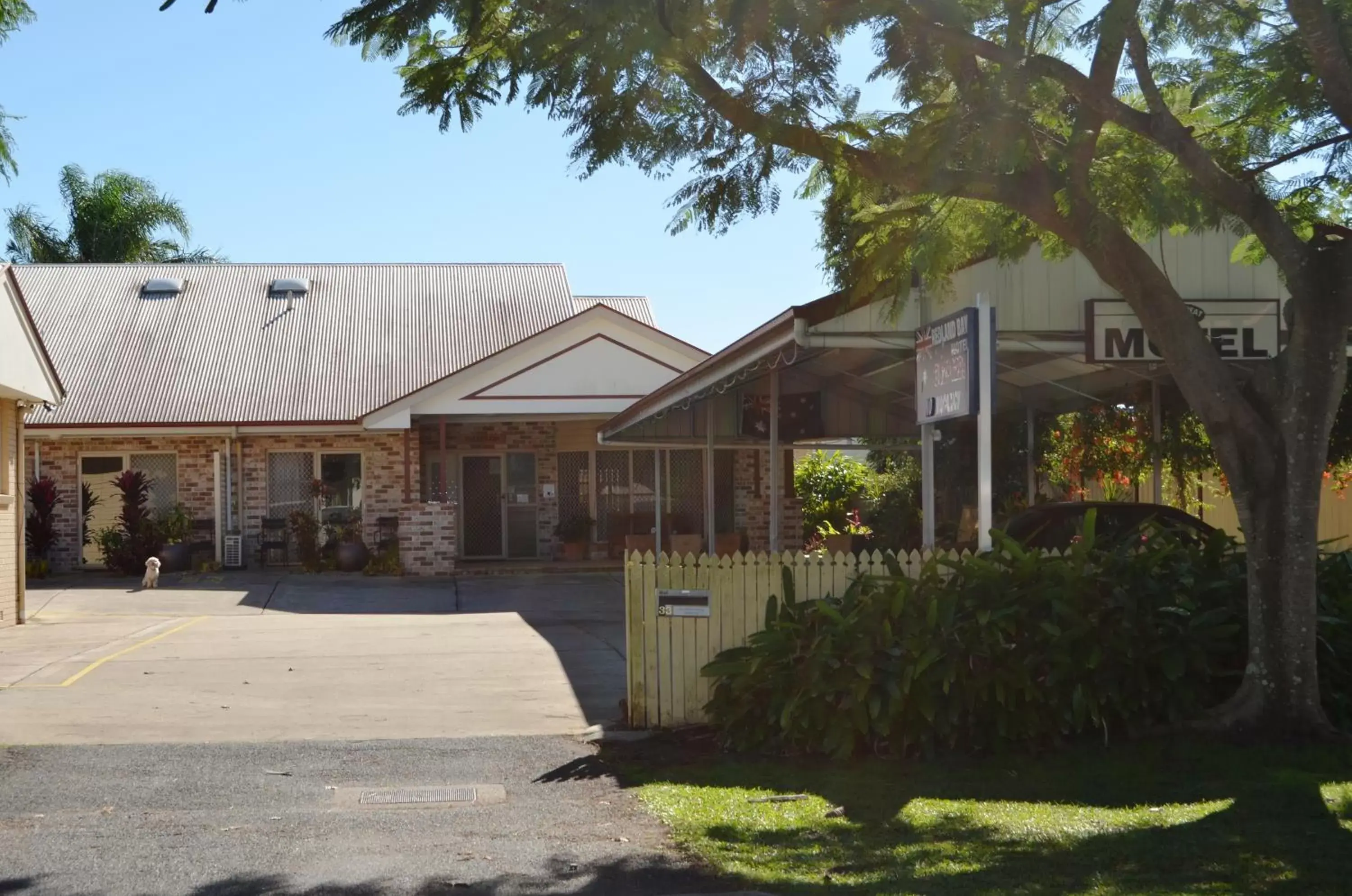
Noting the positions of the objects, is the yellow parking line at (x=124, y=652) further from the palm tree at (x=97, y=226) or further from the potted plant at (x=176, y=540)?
the palm tree at (x=97, y=226)

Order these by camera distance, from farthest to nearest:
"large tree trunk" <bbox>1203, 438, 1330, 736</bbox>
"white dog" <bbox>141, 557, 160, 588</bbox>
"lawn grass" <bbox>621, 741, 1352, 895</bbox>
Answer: "white dog" <bbox>141, 557, 160, 588</bbox> → "large tree trunk" <bbox>1203, 438, 1330, 736</bbox> → "lawn grass" <bbox>621, 741, 1352, 895</bbox>

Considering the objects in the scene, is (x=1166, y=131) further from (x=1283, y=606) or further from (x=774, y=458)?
(x=774, y=458)

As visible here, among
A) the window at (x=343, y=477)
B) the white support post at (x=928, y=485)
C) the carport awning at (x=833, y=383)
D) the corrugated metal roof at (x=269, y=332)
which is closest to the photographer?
the white support post at (x=928, y=485)

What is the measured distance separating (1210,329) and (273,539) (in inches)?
734

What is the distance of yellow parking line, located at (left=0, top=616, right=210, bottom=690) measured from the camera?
12.2 m

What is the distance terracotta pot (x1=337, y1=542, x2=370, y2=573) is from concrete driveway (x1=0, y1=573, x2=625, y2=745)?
2197mm

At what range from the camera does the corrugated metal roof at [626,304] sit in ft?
102

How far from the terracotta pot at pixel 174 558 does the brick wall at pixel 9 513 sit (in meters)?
6.05

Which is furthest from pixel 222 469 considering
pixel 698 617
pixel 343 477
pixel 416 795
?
pixel 416 795

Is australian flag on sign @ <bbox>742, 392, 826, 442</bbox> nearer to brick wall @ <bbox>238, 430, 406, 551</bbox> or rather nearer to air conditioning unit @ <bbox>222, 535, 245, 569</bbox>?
brick wall @ <bbox>238, 430, 406, 551</bbox>

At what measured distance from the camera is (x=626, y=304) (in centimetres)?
3212

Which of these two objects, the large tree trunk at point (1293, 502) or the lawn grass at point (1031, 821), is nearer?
the lawn grass at point (1031, 821)

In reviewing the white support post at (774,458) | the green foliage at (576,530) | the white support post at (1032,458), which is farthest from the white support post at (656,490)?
the white support post at (774,458)

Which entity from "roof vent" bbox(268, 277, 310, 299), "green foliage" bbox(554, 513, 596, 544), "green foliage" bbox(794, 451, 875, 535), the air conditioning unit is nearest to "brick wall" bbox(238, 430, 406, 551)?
the air conditioning unit
